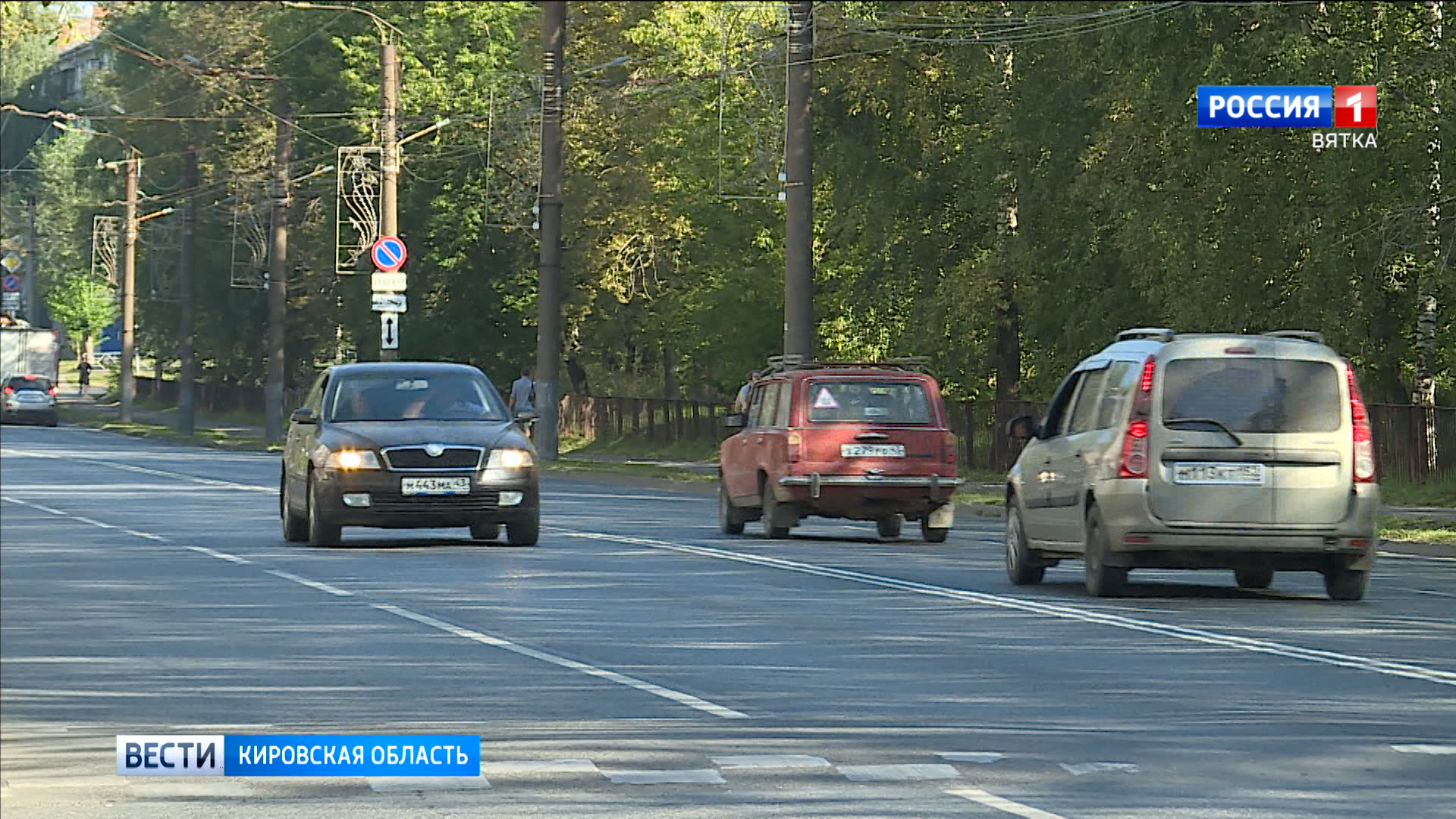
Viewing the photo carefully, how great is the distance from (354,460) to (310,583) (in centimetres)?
441

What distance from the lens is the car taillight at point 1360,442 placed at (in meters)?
19.5

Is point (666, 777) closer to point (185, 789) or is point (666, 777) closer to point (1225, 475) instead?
point (185, 789)

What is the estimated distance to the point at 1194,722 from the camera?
12.2m

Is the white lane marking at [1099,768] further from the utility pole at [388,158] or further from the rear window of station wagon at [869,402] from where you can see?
the utility pole at [388,158]

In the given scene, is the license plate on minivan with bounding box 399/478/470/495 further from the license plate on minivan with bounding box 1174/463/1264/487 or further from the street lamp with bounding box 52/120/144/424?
the street lamp with bounding box 52/120/144/424

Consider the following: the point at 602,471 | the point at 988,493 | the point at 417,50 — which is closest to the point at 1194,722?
the point at 988,493

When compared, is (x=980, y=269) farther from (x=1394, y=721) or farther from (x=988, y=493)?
(x=1394, y=721)

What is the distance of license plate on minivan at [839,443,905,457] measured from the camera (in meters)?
27.7

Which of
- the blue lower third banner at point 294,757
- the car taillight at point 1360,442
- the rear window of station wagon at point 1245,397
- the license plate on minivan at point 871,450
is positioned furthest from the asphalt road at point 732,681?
the license plate on minivan at point 871,450

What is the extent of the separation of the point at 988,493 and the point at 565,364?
121 feet

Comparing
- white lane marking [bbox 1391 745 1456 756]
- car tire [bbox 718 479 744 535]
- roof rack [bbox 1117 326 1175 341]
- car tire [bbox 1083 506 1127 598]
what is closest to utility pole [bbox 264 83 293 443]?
car tire [bbox 718 479 744 535]

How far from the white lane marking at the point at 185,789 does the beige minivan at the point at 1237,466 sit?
405 inches

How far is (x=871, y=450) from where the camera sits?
91.1ft

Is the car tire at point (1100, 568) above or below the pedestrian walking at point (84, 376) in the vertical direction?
below
